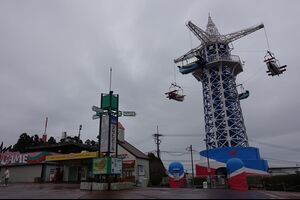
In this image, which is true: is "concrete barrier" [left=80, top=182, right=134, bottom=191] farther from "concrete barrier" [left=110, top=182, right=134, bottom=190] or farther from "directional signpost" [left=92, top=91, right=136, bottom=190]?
"directional signpost" [left=92, top=91, right=136, bottom=190]

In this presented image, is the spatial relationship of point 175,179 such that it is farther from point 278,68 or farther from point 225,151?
point 278,68

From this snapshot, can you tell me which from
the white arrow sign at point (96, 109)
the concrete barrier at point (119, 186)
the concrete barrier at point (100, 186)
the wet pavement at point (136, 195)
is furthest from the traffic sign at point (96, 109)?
the wet pavement at point (136, 195)

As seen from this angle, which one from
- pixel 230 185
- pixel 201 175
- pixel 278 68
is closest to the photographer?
pixel 230 185

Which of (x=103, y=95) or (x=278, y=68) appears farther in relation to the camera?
(x=278, y=68)

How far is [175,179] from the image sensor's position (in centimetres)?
2905

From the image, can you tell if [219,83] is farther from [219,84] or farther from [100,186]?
[100,186]

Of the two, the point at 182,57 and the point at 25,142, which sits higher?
the point at 182,57

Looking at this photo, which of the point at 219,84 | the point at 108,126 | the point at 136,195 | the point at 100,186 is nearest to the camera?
the point at 136,195

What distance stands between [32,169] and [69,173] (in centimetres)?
523

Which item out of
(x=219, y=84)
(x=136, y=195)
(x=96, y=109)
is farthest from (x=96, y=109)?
(x=219, y=84)

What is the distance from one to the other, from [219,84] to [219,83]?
209 mm

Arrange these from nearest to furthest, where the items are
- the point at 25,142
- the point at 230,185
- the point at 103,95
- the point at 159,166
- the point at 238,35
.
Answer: the point at 103,95 → the point at 230,185 → the point at 159,166 → the point at 238,35 → the point at 25,142

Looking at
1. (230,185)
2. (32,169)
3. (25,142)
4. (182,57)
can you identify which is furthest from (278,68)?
(25,142)

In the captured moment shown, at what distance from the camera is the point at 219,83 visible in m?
53.3
